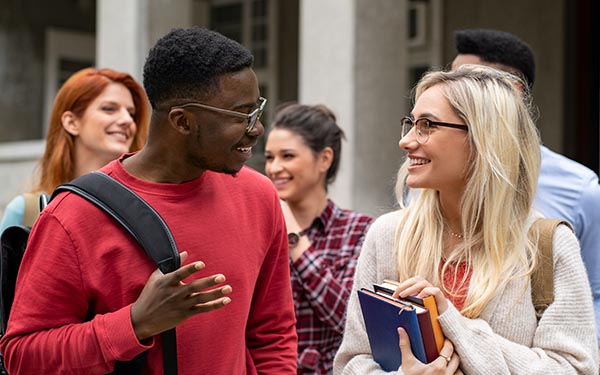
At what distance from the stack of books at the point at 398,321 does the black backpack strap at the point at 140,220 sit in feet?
2.05

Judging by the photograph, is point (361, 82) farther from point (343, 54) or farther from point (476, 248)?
point (476, 248)

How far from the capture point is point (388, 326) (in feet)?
10.2

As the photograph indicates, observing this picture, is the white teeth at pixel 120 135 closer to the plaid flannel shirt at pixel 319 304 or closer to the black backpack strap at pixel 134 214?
the plaid flannel shirt at pixel 319 304

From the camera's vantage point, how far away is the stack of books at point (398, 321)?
303 cm

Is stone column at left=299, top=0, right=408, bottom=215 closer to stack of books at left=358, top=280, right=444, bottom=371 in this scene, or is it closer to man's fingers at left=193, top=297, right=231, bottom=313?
stack of books at left=358, top=280, right=444, bottom=371

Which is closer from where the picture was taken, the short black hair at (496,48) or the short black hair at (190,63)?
the short black hair at (190,63)

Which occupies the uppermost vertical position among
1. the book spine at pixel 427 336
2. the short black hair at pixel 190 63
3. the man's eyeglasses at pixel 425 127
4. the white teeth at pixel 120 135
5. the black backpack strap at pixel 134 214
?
the short black hair at pixel 190 63

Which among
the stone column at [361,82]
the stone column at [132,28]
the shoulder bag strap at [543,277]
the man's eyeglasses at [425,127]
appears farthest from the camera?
the stone column at [132,28]

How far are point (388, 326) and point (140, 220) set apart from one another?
32.3 inches

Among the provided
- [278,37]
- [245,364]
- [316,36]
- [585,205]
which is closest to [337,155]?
[585,205]

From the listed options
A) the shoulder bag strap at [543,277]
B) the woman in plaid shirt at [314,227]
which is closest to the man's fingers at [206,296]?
the shoulder bag strap at [543,277]

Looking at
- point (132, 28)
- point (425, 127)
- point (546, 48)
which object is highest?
point (132, 28)

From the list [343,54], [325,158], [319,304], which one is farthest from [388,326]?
[343,54]

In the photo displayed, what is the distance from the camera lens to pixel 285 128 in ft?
16.8
